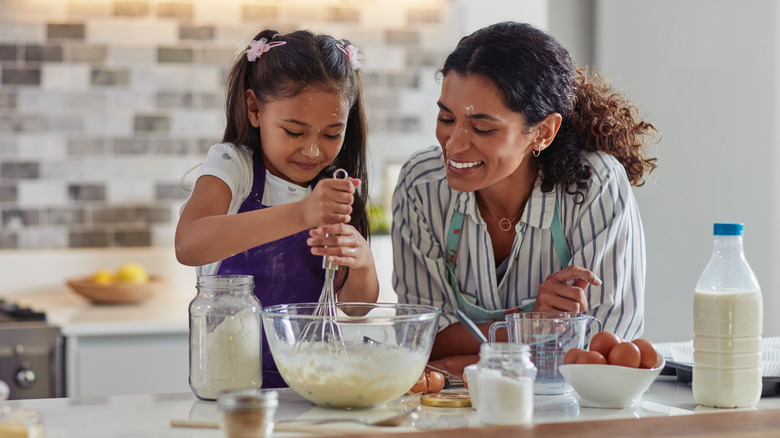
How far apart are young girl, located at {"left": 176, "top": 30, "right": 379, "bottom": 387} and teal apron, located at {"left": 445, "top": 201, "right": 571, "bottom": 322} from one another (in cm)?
19

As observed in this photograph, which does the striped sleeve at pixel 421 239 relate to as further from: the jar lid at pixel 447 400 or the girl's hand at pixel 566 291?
the jar lid at pixel 447 400

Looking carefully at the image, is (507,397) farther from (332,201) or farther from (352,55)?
(352,55)

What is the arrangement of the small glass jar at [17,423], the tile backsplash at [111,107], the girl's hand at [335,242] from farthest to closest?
the tile backsplash at [111,107] → the girl's hand at [335,242] → the small glass jar at [17,423]

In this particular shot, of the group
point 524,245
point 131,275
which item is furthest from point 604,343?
point 131,275

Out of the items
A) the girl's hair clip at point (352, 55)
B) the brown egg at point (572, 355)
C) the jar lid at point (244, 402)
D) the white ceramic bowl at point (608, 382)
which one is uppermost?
the girl's hair clip at point (352, 55)

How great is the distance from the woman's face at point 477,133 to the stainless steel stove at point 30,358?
1604 millimetres

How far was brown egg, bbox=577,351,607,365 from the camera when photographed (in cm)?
128

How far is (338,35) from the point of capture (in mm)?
3549

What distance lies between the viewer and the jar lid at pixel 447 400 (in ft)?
4.27

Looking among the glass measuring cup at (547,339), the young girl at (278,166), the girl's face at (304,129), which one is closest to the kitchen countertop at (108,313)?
the young girl at (278,166)

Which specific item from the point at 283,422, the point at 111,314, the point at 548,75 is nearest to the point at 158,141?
the point at 111,314

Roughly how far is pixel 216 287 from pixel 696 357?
0.73 m

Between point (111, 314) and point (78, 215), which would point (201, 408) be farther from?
point (78, 215)

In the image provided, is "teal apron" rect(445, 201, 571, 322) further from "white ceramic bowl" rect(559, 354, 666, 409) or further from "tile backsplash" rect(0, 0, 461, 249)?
"tile backsplash" rect(0, 0, 461, 249)
